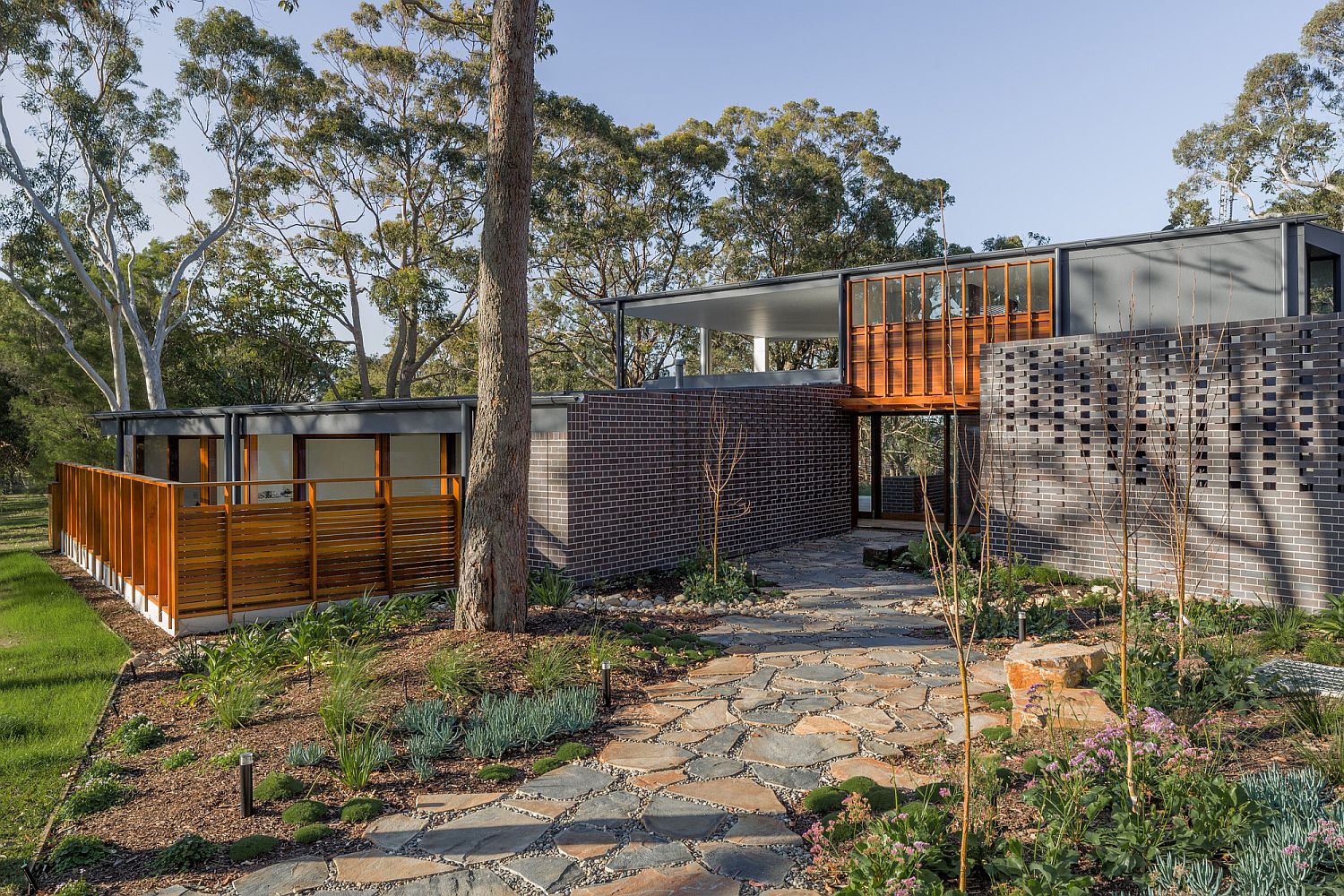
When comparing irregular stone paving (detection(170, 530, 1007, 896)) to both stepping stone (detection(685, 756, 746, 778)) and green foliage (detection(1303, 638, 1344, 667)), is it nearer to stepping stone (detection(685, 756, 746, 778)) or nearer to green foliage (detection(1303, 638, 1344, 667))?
stepping stone (detection(685, 756, 746, 778))

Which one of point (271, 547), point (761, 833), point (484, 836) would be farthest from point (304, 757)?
point (271, 547)

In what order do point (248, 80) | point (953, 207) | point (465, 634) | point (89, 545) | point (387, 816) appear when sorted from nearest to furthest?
point (387, 816)
point (465, 634)
point (89, 545)
point (248, 80)
point (953, 207)

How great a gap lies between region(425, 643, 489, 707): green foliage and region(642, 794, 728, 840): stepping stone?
6.28 feet

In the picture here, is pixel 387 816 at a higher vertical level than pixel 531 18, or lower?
lower

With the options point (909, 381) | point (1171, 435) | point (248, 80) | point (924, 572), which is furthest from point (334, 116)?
Answer: point (1171, 435)

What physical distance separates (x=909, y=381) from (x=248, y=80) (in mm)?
19653

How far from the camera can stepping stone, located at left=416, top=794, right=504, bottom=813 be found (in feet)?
13.5

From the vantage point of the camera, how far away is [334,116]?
78.0ft

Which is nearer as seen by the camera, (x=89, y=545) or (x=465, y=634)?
(x=465, y=634)

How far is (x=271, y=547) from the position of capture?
8.14 meters

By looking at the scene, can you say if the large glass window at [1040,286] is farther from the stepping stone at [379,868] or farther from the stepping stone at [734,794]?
the stepping stone at [379,868]

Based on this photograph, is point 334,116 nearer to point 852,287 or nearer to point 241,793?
point 852,287

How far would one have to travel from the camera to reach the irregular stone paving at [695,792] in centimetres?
341

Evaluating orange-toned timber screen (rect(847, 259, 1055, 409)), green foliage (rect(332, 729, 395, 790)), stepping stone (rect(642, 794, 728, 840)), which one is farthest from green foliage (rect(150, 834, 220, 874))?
orange-toned timber screen (rect(847, 259, 1055, 409))
